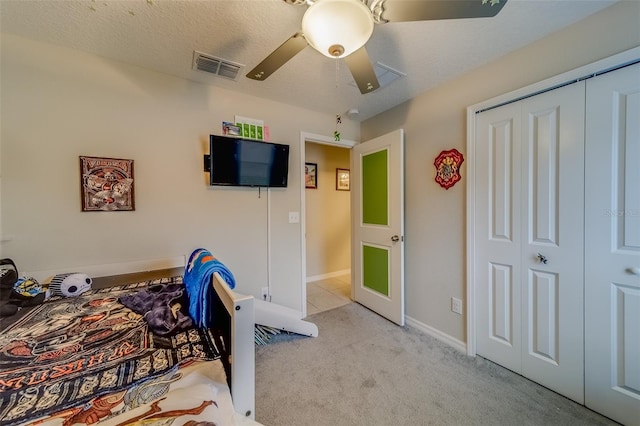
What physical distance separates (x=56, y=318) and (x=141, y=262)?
68 centimetres

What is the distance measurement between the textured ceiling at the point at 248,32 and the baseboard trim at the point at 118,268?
1.54 m

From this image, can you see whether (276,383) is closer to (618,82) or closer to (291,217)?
(291,217)

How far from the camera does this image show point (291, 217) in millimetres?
2629

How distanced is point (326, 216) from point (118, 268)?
2.83m

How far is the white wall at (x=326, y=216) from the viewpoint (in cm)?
393

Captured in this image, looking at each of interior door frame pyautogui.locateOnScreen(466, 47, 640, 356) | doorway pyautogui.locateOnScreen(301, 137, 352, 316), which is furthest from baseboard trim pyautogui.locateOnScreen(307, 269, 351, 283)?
interior door frame pyautogui.locateOnScreen(466, 47, 640, 356)

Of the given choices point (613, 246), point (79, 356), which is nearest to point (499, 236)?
A: point (613, 246)

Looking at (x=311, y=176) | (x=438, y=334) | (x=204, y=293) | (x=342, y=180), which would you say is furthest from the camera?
(x=342, y=180)

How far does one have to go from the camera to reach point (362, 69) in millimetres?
1312

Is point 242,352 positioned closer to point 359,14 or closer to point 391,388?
point 391,388

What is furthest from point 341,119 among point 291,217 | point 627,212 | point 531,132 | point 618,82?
point 627,212

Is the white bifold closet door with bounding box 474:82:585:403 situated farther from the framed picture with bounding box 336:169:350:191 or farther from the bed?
the framed picture with bounding box 336:169:350:191

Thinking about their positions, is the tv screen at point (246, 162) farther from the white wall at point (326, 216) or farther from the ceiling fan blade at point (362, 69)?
the white wall at point (326, 216)

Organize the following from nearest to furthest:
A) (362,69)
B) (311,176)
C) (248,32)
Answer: (362,69)
(248,32)
(311,176)
